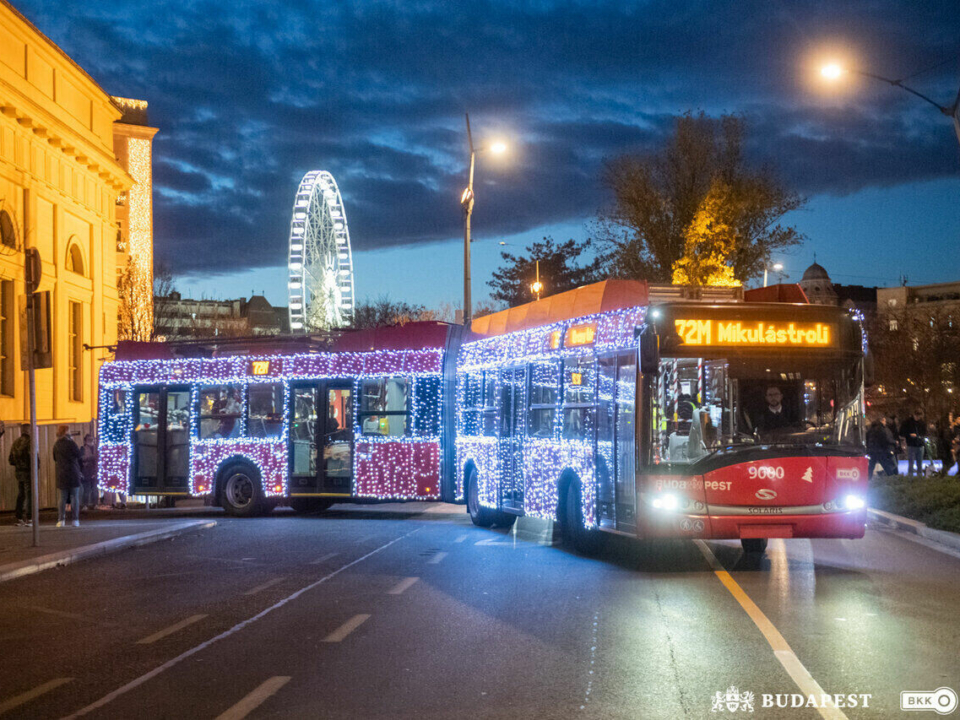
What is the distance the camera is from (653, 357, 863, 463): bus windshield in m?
13.3

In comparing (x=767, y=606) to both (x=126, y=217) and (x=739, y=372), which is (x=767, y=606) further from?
(x=126, y=217)

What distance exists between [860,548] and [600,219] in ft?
110

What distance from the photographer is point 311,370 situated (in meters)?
23.4

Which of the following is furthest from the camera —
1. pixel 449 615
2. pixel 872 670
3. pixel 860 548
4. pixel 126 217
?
pixel 126 217

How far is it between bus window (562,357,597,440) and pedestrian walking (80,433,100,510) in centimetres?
1419

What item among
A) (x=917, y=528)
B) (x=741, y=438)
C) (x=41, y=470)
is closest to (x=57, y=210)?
(x=41, y=470)

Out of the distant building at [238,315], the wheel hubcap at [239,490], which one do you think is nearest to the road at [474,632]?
the wheel hubcap at [239,490]

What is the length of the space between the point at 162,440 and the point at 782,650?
17743mm

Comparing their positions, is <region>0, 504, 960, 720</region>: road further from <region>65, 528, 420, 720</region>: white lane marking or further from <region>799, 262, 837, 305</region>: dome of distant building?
<region>799, 262, 837, 305</region>: dome of distant building

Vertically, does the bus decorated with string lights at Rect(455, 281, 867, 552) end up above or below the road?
above

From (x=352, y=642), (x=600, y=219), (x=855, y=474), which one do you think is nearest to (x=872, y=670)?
(x=352, y=642)

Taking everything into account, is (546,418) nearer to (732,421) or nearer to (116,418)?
(732,421)

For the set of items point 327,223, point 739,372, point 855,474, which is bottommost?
point 855,474

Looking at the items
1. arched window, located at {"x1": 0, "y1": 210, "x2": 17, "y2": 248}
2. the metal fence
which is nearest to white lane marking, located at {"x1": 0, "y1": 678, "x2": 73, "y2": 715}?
Answer: the metal fence
